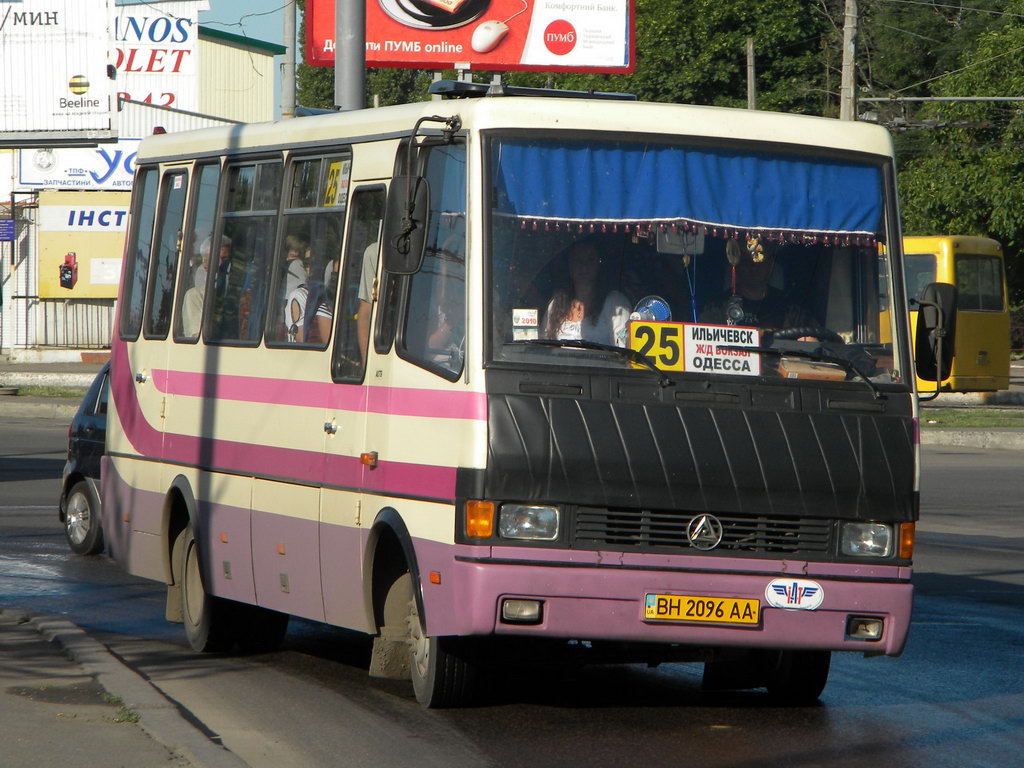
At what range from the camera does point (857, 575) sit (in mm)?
7289

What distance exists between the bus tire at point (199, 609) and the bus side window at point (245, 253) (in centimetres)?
120

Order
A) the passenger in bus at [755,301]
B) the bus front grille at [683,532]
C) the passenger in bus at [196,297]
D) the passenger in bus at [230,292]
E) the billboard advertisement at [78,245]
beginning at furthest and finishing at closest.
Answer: the billboard advertisement at [78,245] → the passenger in bus at [196,297] → the passenger in bus at [230,292] → the passenger in bus at [755,301] → the bus front grille at [683,532]

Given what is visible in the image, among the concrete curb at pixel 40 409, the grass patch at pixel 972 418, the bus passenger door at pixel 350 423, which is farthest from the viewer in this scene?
the concrete curb at pixel 40 409

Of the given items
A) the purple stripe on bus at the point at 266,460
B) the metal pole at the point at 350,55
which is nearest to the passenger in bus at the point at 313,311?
the purple stripe on bus at the point at 266,460

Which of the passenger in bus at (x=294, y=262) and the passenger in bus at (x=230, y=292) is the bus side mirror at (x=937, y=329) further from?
the passenger in bus at (x=230, y=292)

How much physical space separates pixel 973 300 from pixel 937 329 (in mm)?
30561

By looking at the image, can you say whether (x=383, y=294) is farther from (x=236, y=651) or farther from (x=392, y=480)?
(x=236, y=651)

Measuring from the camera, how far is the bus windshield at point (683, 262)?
23.9 feet

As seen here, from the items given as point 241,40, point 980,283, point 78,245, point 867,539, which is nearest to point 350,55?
point 867,539

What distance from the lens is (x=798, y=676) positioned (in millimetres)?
8125

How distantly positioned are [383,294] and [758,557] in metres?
2.01

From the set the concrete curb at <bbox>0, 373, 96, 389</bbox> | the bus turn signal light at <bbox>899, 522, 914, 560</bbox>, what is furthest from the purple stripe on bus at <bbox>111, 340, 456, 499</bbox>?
the concrete curb at <bbox>0, 373, 96, 389</bbox>

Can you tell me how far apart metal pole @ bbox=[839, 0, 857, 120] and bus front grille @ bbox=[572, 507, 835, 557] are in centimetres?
2325

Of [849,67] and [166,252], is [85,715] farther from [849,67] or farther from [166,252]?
[849,67]
